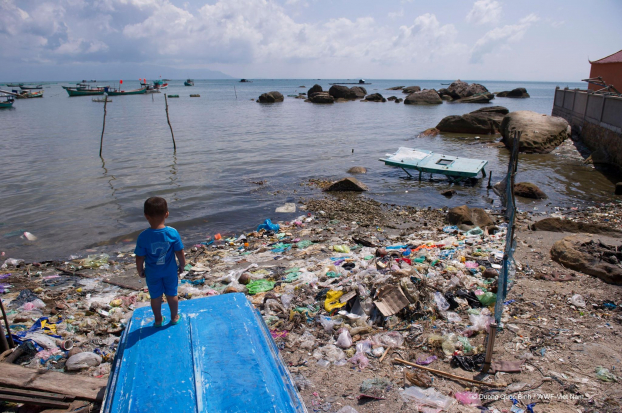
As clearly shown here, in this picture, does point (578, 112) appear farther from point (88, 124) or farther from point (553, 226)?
point (88, 124)

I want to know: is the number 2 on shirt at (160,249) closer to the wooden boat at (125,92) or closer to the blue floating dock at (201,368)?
the blue floating dock at (201,368)

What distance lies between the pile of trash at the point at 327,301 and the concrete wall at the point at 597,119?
10429mm

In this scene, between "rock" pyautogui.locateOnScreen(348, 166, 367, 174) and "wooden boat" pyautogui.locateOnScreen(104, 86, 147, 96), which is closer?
"rock" pyautogui.locateOnScreen(348, 166, 367, 174)

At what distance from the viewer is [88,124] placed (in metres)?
30.8

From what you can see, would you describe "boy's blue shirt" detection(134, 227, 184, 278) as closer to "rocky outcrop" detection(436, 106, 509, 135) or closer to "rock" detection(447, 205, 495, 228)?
"rock" detection(447, 205, 495, 228)

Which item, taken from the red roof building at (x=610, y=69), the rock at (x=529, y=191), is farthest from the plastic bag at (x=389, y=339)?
the red roof building at (x=610, y=69)

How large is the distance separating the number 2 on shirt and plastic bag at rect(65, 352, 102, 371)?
5.22ft

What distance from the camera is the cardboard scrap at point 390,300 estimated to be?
4.73 m

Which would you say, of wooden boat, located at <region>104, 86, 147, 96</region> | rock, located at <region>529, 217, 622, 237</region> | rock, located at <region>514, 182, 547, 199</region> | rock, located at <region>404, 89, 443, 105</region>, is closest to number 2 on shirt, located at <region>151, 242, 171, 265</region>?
rock, located at <region>529, 217, 622, 237</region>

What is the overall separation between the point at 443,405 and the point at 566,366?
1338 mm

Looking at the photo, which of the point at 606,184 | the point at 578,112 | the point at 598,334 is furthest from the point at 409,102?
the point at 598,334

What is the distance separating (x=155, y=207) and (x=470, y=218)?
795cm

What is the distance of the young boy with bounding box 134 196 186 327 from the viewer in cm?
343

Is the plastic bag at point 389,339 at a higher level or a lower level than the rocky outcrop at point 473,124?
lower
